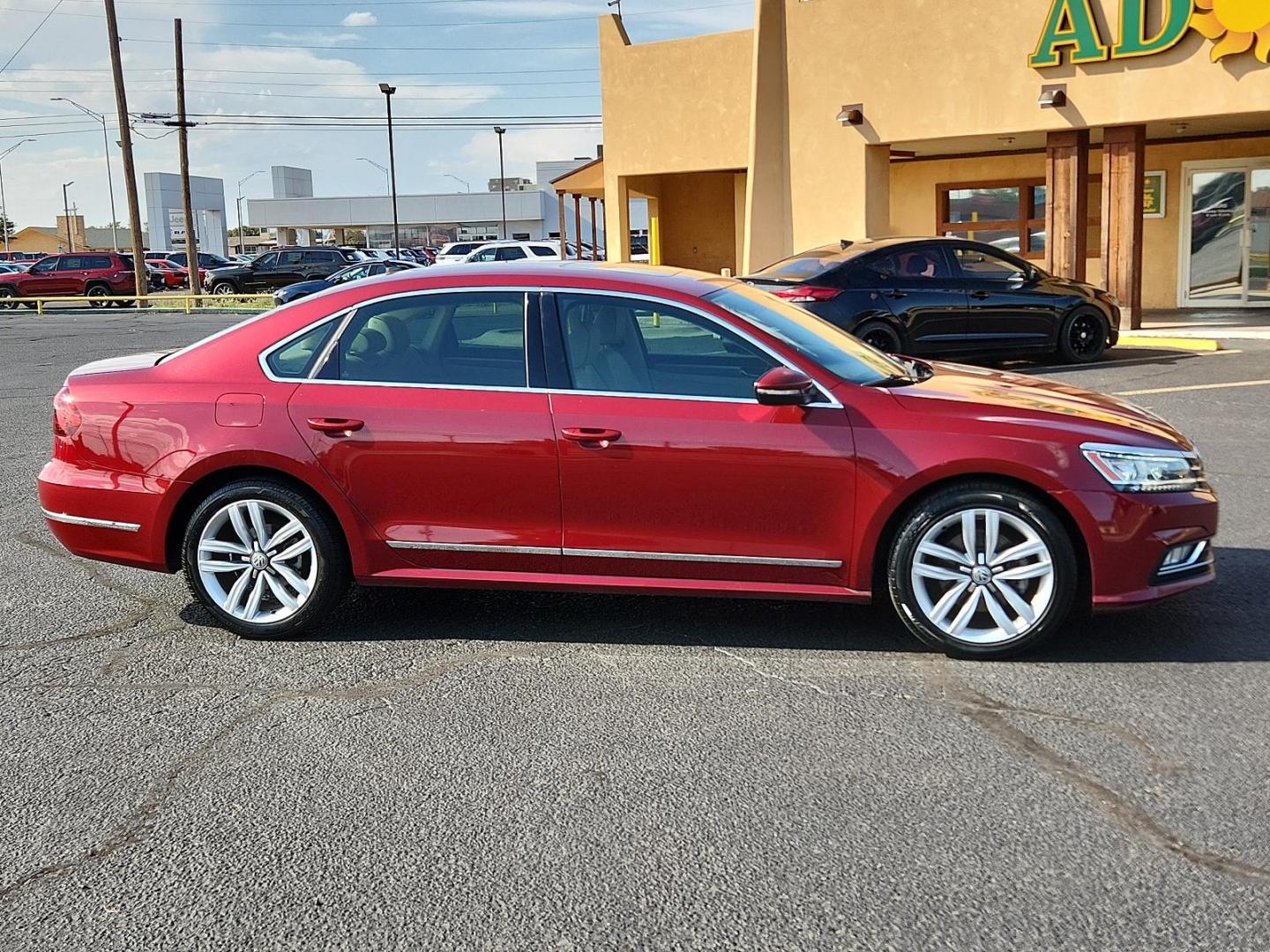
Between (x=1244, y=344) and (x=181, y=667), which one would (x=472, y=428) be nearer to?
(x=181, y=667)

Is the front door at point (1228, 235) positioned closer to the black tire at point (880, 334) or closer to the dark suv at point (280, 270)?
the black tire at point (880, 334)

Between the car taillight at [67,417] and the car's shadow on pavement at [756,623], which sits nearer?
the car's shadow on pavement at [756,623]

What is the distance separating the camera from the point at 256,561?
18.1 feet

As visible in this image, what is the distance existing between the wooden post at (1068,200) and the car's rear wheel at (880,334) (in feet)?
18.2

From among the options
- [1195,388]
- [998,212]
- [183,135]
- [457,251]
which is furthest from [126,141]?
[1195,388]

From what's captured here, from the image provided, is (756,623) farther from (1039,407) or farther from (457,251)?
(457,251)

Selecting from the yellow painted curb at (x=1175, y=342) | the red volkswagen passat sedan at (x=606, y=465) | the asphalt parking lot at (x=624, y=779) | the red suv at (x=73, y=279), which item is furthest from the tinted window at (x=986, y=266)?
the red suv at (x=73, y=279)

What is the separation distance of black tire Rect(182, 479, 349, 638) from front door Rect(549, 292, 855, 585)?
1.04m

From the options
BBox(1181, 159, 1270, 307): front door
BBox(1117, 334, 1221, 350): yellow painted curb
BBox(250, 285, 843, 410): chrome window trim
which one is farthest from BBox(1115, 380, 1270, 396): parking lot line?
BBox(1181, 159, 1270, 307): front door

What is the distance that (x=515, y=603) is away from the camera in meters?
6.07

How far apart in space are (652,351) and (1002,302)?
10066mm

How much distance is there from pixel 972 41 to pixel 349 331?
608 inches

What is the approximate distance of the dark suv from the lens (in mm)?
42156

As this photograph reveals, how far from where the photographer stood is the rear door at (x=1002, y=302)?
1439 cm
